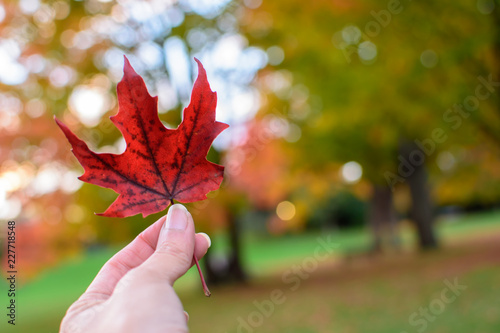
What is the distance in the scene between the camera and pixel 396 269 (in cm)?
1227

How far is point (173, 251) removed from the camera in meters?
1.21

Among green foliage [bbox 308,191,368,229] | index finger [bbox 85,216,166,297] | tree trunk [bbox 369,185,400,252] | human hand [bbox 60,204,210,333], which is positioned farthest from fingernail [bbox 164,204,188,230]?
green foliage [bbox 308,191,368,229]

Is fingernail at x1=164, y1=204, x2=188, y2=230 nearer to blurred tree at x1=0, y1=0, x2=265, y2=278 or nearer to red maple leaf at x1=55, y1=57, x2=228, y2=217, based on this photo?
red maple leaf at x1=55, y1=57, x2=228, y2=217

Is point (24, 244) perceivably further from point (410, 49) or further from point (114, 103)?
point (410, 49)

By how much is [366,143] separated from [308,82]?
522cm

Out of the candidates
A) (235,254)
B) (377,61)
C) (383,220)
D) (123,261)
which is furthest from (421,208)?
(123,261)

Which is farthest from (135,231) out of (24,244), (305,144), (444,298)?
(444,298)

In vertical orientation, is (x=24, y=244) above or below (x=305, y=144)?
below

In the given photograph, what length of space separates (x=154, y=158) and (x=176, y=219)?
0.19m

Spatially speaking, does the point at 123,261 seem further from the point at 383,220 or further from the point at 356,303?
the point at 383,220

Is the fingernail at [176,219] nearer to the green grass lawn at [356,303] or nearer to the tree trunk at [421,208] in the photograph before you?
the green grass lawn at [356,303]

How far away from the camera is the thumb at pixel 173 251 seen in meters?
1.16

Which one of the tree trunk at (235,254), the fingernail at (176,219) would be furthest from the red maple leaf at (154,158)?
the tree trunk at (235,254)

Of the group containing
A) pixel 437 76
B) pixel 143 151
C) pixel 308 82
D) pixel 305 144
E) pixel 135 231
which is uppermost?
pixel 143 151
